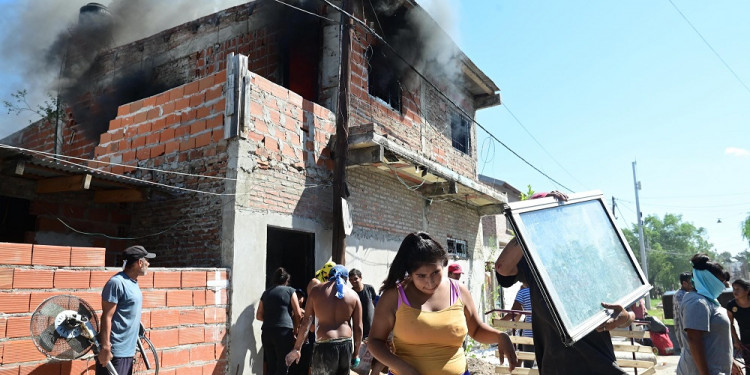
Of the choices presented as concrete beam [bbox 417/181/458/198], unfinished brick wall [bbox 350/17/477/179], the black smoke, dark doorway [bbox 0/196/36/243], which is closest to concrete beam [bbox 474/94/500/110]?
unfinished brick wall [bbox 350/17/477/179]

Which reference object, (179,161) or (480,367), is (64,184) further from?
(480,367)

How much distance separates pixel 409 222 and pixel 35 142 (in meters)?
9.41

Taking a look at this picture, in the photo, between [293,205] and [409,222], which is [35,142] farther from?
[409,222]

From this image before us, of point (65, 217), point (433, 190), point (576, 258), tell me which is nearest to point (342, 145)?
point (433, 190)

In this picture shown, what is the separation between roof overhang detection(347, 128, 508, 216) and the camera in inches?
320

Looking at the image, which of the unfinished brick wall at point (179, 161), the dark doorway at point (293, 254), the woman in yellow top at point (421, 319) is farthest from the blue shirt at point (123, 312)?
the dark doorway at point (293, 254)

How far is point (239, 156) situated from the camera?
6.60 metres

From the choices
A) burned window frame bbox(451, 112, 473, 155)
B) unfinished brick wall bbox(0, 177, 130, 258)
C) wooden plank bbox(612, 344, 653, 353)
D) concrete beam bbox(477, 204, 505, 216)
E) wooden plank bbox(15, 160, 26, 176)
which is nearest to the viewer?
wooden plank bbox(15, 160, 26, 176)

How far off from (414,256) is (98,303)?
13.1ft

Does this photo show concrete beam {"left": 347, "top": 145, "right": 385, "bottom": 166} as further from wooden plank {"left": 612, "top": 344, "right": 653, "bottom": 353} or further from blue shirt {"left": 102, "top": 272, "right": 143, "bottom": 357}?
blue shirt {"left": 102, "top": 272, "right": 143, "bottom": 357}

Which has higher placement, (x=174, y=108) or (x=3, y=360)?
(x=174, y=108)

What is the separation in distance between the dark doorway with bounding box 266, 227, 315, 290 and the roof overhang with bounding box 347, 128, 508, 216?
163cm

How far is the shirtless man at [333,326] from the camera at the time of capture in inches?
202

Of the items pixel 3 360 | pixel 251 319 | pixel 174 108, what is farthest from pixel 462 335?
pixel 174 108
